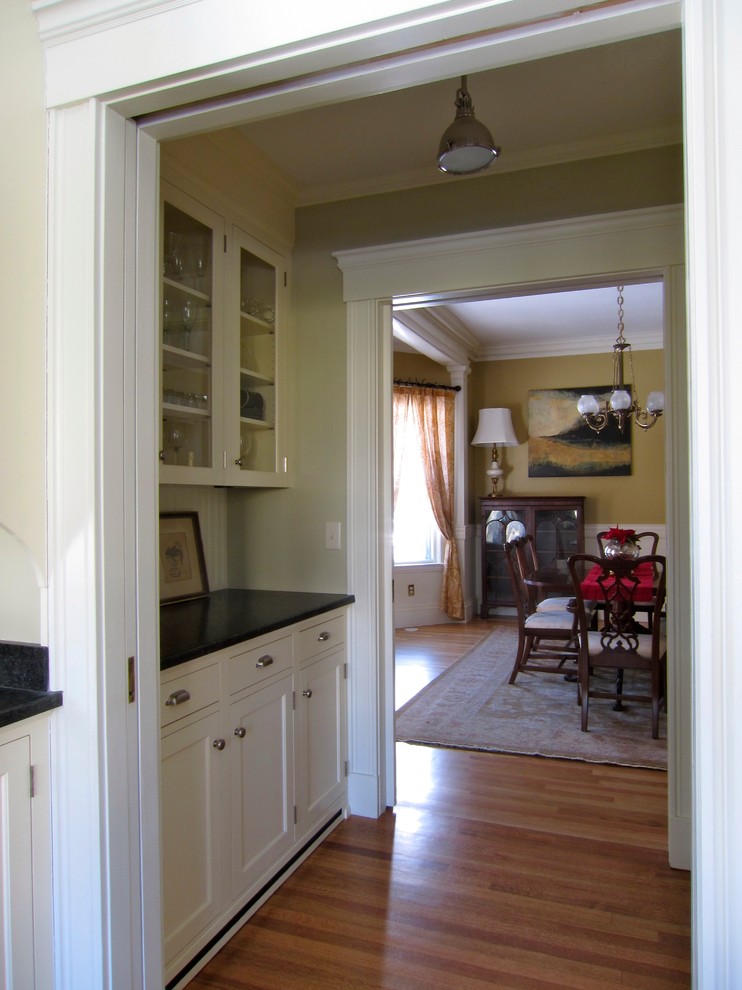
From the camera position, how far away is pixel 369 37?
1253 mm

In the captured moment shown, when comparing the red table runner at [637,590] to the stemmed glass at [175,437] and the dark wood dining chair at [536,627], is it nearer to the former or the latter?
the dark wood dining chair at [536,627]

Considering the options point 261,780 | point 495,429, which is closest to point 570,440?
point 495,429

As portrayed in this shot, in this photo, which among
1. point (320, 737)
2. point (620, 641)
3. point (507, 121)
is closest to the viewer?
point (507, 121)

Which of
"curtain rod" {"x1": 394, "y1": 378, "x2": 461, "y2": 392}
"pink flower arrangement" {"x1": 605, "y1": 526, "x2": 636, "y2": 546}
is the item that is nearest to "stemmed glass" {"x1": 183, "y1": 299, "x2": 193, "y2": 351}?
"pink flower arrangement" {"x1": 605, "y1": 526, "x2": 636, "y2": 546}

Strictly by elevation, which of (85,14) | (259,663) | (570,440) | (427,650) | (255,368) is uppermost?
(85,14)

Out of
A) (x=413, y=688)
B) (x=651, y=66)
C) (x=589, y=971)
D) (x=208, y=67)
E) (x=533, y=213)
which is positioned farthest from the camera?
(x=413, y=688)

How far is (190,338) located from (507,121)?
4.63 feet

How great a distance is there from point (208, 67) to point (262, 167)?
166 cm

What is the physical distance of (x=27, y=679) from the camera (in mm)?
1486

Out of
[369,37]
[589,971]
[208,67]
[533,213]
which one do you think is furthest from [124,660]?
[533,213]

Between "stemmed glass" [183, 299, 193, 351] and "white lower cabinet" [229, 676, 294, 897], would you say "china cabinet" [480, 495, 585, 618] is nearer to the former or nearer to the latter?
"white lower cabinet" [229, 676, 294, 897]

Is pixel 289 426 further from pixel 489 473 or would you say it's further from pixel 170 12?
pixel 489 473

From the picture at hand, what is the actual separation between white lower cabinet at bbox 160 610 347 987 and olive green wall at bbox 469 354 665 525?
5.07 meters

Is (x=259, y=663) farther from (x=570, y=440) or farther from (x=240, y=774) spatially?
(x=570, y=440)
